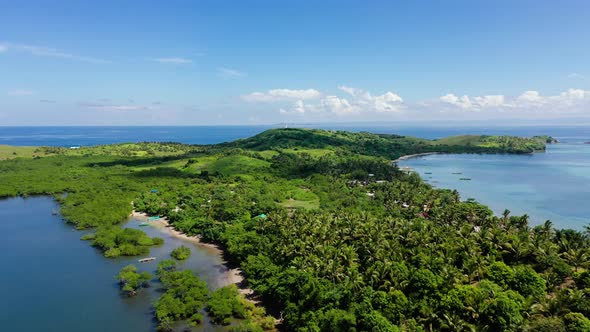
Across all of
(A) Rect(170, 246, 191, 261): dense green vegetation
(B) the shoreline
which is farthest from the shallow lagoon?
(A) Rect(170, 246, 191, 261): dense green vegetation

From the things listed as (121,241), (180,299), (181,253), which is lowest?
(181,253)

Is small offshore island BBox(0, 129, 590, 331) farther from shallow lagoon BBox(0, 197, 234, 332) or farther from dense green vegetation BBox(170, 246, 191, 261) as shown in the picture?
shallow lagoon BBox(0, 197, 234, 332)

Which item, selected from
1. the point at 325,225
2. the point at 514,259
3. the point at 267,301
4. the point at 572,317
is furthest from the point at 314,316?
the point at 514,259

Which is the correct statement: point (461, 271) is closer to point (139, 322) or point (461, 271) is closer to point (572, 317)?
point (572, 317)

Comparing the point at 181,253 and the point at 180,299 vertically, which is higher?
the point at 180,299

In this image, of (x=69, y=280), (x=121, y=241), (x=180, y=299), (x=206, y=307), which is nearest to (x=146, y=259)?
(x=121, y=241)

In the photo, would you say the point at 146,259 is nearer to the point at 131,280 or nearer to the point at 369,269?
the point at 131,280
